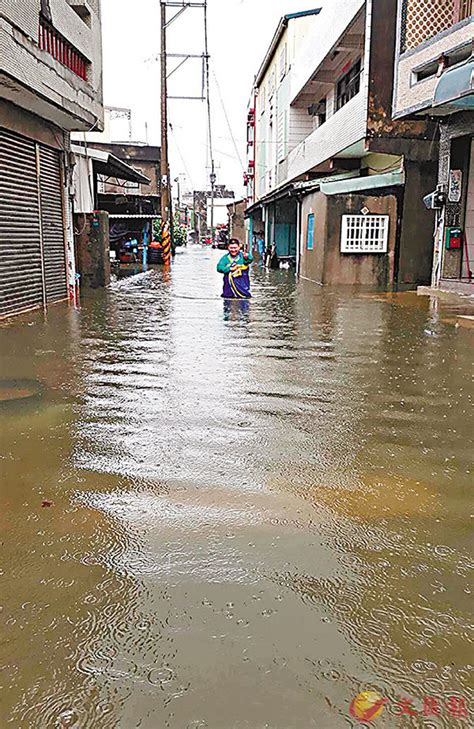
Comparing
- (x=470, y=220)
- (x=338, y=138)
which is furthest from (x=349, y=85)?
(x=470, y=220)

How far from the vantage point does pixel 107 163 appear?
18391 millimetres

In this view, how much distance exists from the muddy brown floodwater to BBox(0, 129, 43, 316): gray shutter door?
4824 mm

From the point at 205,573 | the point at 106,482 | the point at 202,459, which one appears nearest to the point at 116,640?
the point at 205,573

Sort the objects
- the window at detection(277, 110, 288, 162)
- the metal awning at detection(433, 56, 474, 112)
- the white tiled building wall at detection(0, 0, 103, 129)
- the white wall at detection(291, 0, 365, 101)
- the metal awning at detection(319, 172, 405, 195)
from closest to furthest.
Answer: the white tiled building wall at detection(0, 0, 103, 129) → the metal awning at detection(433, 56, 474, 112) → the white wall at detection(291, 0, 365, 101) → the metal awning at detection(319, 172, 405, 195) → the window at detection(277, 110, 288, 162)

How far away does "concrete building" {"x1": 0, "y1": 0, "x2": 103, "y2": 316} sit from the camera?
9.11 metres

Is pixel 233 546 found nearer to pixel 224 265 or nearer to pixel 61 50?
pixel 224 265

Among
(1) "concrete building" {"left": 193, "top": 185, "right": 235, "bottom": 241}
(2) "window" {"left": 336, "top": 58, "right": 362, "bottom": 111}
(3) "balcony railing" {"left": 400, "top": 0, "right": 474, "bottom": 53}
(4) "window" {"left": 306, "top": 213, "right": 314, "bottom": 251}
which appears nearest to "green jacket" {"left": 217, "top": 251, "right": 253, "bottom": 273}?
(3) "balcony railing" {"left": 400, "top": 0, "right": 474, "bottom": 53}

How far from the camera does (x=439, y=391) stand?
5.67 m

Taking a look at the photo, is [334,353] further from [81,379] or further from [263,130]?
[263,130]

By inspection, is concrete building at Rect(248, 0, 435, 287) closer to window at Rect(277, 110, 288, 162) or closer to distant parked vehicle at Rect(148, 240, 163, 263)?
window at Rect(277, 110, 288, 162)

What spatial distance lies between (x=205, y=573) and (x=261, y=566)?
0.78 ft

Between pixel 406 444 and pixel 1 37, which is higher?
pixel 1 37

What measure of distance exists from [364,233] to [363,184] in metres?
1.29

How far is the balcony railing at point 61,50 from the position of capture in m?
10.0
